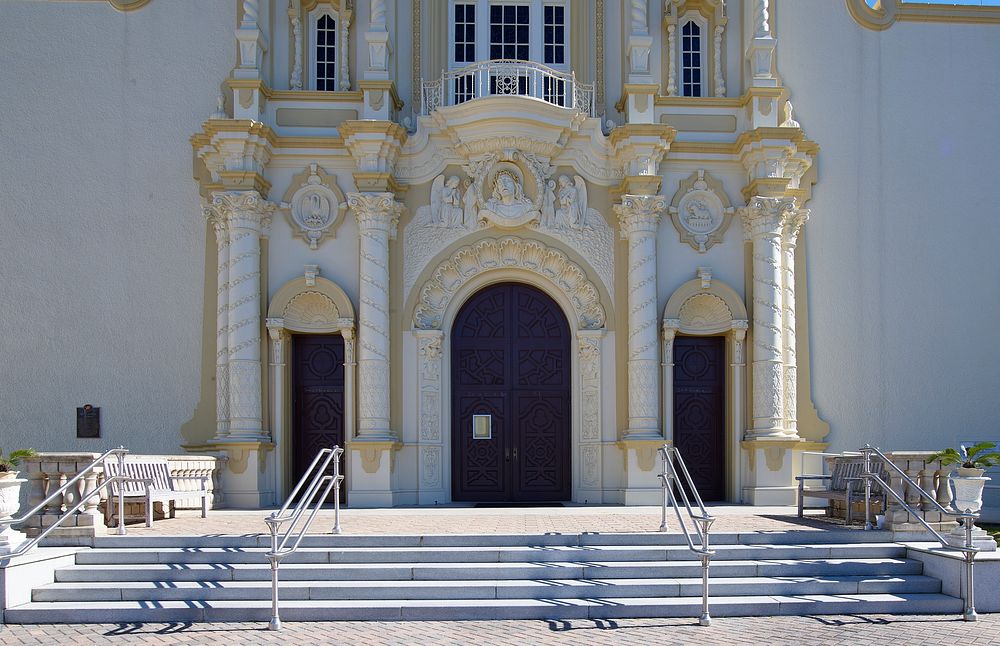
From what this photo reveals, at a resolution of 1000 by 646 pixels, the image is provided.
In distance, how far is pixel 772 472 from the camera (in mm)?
16281

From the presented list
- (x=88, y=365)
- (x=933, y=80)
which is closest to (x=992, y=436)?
(x=933, y=80)

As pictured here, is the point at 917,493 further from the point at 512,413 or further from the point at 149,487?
the point at 149,487

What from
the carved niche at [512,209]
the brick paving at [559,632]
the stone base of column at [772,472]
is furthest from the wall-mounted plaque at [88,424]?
the stone base of column at [772,472]

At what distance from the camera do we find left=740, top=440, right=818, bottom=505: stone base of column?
16203mm

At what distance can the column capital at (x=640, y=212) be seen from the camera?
16.5m

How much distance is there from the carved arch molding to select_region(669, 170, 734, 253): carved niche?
6.06ft

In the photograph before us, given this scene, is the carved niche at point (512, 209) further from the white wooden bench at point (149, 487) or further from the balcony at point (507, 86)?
the white wooden bench at point (149, 487)

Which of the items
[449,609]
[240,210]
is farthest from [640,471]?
[240,210]

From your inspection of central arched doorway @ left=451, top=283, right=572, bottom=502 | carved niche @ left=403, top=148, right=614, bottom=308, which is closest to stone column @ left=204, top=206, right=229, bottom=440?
carved niche @ left=403, top=148, right=614, bottom=308

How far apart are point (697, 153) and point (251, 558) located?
32.9 ft

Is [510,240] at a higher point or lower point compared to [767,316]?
higher

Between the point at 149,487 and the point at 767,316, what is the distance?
9.79 m

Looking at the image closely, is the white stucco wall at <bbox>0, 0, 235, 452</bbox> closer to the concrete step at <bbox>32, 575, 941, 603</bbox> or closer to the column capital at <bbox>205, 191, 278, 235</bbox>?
the column capital at <bbox>205, 191, 278, 235</bbox>

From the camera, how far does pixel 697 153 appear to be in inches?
671
